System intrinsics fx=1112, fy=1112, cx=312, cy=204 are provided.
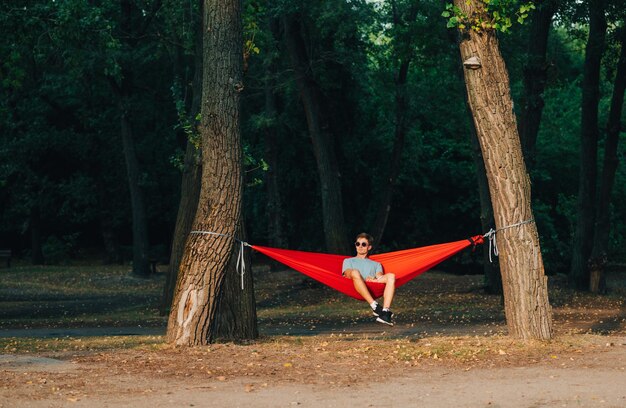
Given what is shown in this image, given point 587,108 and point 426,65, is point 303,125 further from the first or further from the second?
point 587,108

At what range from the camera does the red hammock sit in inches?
472

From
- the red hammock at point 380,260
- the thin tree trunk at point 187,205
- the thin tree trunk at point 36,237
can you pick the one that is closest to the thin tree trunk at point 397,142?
the thin tree trunk at point 187,205

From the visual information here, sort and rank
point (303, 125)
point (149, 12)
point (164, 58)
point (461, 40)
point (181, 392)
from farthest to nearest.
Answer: point (164, 58)
point (303, 125)
point (149, 12)
point (461, 40)
point (181, 392)

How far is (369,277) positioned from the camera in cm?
1197

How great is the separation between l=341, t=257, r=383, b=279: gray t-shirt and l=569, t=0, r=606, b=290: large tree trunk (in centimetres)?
1123

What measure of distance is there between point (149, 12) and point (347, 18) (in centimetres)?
556

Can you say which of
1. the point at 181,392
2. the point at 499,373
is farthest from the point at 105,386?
the point at 499,373

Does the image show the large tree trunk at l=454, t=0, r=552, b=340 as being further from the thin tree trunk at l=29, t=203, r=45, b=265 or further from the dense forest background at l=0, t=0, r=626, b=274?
the thin tree trunk at l=29, t=203, r=45, b=265

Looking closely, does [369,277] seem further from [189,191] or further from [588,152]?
[588,152]

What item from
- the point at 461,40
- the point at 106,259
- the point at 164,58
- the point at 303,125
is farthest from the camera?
the point at 106,259

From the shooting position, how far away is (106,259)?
36812mm

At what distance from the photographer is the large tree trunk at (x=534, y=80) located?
2003cm

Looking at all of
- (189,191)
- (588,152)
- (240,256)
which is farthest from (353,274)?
(588,152)

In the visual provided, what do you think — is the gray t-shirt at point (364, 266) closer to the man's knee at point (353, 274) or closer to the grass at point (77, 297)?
the man's knee at point (353, 274)
